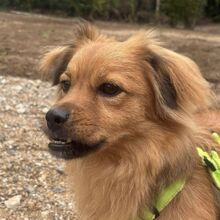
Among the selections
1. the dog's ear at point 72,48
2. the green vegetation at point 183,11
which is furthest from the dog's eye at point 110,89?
the green vegetation at point 183,11

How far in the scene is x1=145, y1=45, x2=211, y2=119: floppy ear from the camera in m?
3.37

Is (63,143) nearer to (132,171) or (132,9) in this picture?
(132,171)

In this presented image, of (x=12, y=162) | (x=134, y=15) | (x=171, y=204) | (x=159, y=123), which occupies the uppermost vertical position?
(x=159, y=123)

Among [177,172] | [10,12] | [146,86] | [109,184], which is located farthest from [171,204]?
[10,12]

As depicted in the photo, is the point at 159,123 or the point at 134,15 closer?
the point at 159,123

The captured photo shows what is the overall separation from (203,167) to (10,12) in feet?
52.5

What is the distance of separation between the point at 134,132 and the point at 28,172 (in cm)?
211

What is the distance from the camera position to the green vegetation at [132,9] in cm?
1811

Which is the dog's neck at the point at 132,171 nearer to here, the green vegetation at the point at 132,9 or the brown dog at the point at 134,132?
the brown dog at the point at 134,132

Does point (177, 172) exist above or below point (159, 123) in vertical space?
below

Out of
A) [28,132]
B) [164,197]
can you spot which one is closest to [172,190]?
[164,197]

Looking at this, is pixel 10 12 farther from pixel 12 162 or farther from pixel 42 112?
pixel 12 162

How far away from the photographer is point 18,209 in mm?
4625

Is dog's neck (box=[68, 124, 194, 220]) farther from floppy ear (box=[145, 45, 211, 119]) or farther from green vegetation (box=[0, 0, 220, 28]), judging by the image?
green vegetation (box=[0, 0, 220, 28])
